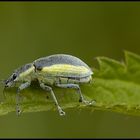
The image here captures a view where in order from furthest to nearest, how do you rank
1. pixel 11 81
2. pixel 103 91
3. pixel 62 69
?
pixel 11 81
pixel 62 69
pixel 103 91

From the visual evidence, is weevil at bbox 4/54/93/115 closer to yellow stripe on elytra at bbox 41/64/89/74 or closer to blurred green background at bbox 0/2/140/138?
yellow stripe on elytra at bbox 41/64/89/74

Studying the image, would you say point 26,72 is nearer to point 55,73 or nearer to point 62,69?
point 55,73

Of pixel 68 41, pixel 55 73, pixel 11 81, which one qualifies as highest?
pixel 55 73

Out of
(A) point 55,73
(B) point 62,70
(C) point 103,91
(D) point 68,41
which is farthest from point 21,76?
(D) point 68,41

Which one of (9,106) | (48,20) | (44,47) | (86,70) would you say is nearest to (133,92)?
(86,70)

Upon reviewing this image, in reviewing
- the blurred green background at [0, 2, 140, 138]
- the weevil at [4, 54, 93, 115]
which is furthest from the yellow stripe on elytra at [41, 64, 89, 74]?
the blurred green background at [0, 2, 140, 138]
